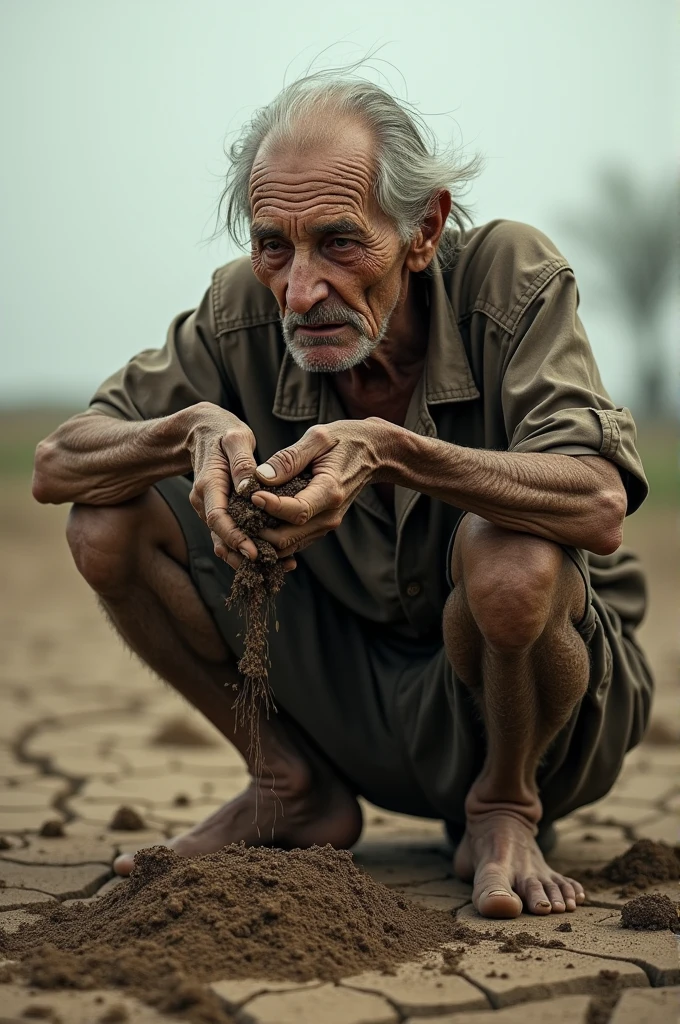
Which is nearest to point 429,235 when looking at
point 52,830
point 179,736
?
point 52,830

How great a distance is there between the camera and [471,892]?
A: 9.39ft

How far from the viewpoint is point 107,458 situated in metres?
2.87

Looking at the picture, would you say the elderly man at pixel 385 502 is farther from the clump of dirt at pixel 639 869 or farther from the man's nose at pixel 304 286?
the clump of dirt at pixel 639 869

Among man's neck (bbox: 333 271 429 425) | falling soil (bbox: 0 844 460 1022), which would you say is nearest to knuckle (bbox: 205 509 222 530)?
falling soil (bbox: 0 844 460 1022)

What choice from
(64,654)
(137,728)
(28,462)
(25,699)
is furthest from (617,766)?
(28,462)

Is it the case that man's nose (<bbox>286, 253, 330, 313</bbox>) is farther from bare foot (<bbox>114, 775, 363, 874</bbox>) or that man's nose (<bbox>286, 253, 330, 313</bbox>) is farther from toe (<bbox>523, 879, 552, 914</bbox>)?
toe (<bbox>523, 879, 552, 914</bbox>)

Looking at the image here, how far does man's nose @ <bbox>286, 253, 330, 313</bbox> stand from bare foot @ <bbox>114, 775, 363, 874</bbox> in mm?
1238

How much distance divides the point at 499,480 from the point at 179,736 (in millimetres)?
2616

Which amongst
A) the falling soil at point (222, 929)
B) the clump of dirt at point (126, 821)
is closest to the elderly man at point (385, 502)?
the falling soil at point (222, 929)

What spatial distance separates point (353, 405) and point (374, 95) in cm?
78

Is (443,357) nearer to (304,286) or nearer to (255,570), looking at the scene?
(304,286)

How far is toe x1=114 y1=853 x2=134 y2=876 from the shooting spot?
2.93 m

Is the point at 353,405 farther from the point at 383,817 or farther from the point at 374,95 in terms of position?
the point at 383,817

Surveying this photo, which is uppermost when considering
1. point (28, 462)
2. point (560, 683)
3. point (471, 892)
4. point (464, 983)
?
point (560, 683)
